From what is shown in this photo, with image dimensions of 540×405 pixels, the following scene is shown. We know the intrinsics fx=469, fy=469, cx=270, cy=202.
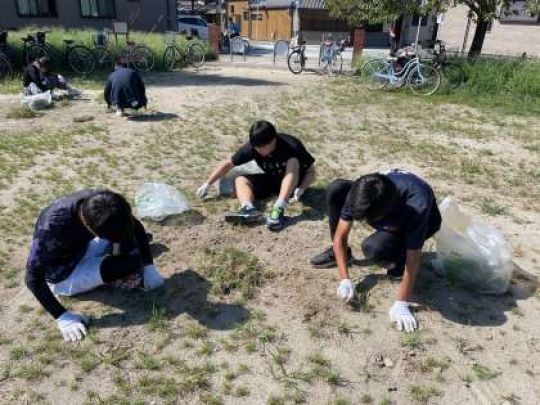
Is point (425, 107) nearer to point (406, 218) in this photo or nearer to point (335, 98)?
point (335, 98)

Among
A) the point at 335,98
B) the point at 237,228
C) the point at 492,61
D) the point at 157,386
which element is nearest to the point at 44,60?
the point at 335,98

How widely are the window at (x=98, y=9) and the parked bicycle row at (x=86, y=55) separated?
18.5 ft

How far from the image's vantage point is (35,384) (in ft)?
7.47

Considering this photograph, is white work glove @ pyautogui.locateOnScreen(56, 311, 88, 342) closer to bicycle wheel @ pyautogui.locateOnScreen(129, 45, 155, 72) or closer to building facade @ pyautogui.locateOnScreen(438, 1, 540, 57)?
bicycle wheel @ pyautogui.locateOnScreen(129, 45, 155, 72)

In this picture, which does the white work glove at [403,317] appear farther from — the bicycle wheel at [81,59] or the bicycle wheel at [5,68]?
the bicycle wheel at [81,59]

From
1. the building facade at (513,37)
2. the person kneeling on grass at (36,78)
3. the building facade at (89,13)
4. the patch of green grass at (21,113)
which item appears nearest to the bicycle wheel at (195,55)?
the building facade at (89,13)

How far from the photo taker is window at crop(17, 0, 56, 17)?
15.1m

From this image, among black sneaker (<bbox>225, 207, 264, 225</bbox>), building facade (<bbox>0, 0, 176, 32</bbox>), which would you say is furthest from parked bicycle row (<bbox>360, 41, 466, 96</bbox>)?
building facade (<bbox>0, 0, 176, 32</bbox>)

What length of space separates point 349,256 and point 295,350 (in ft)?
3.30

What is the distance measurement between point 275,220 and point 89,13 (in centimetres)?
1634

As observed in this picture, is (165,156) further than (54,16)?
No

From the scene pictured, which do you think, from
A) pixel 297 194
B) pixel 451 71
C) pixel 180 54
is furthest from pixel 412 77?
pixel 297 194

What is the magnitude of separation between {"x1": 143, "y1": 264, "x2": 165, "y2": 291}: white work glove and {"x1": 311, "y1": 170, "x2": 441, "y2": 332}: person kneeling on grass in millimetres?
1121

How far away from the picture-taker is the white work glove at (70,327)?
8.28ft
